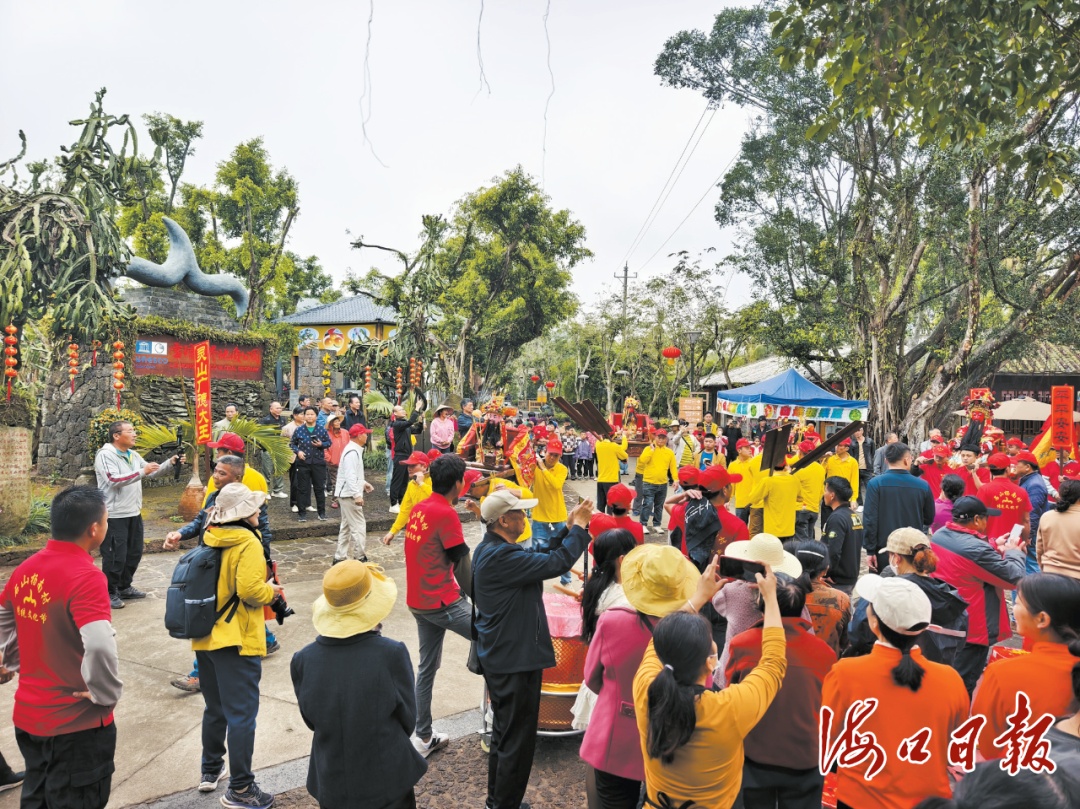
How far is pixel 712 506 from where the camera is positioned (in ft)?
16.0

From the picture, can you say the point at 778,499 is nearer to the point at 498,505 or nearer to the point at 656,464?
the point at 656,464

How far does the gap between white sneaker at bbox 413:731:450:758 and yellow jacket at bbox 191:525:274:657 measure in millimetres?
1121

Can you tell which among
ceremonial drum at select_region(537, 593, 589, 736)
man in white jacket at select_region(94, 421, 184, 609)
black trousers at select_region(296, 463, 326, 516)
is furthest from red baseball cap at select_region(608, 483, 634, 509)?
black trousers at select_region(296, 463, 326, 516)

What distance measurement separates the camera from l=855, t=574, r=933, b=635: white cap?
7.18ft

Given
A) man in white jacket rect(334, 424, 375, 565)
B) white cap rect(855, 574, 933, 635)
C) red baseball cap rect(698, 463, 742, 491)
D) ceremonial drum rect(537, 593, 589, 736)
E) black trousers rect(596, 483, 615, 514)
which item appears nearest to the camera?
white cap rect(855, 574, 933, 635)

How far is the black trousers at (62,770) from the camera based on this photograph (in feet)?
8.86

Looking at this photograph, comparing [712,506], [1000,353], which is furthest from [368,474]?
[1000,353]

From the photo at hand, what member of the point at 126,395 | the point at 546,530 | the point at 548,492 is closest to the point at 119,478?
the point at 548,492

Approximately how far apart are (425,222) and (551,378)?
30532 mm

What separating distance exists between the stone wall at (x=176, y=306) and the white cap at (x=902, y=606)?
600 inches

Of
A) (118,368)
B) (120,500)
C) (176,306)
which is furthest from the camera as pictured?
(176,306)

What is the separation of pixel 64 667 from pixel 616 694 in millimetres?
2244

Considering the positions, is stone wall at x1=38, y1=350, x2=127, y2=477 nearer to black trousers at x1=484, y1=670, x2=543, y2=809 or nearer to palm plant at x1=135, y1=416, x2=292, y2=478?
palm plant at x1=135, y1=416, x2=292, y2=478

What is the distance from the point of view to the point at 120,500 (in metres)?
6.17
